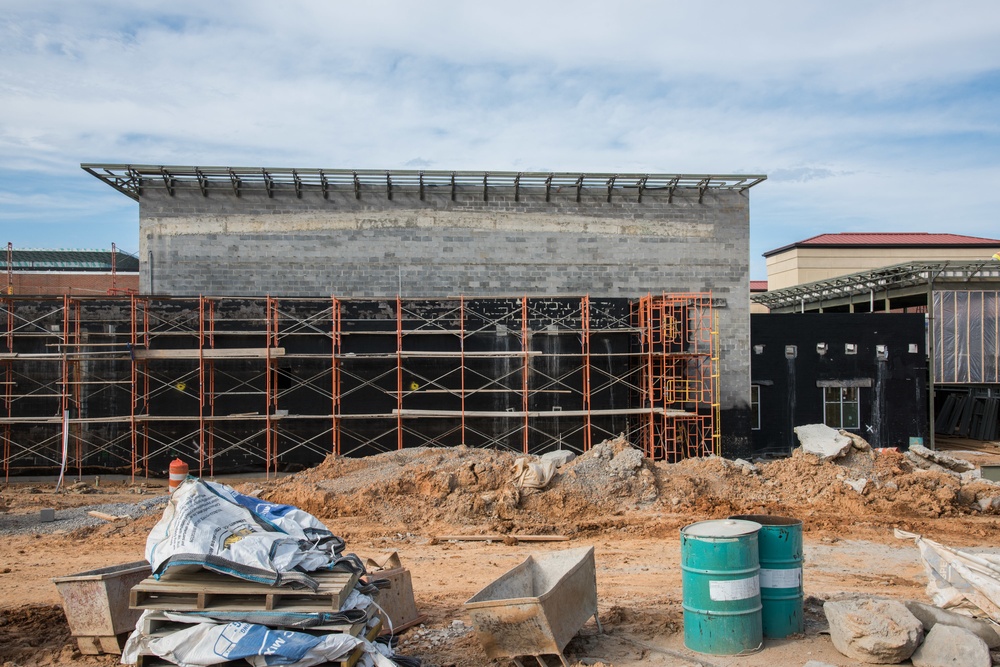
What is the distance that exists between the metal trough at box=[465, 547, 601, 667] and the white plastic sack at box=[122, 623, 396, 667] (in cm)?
94

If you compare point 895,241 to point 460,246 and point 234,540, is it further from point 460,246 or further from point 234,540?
point 234,540

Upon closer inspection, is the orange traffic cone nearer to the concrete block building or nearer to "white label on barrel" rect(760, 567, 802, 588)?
the concrete block building

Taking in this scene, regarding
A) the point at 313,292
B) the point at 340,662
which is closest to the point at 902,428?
the point at 313,292

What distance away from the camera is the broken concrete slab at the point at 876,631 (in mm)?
7441

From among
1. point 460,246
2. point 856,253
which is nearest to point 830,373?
point 460,246

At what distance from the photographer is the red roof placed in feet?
155

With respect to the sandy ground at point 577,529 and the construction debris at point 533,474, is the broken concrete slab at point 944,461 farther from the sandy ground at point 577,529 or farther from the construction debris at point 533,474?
the construction debris at point 533,474

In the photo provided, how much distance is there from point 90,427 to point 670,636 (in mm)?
17103

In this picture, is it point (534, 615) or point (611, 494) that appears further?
point (611, 494)

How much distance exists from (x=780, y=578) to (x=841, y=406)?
18.2 metres

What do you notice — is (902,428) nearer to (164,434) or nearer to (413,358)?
(413,358)

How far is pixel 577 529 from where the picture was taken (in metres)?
14.7

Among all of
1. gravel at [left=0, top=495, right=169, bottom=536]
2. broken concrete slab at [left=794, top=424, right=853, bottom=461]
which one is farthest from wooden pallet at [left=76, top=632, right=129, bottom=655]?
broken concrete slab at [left=794, top=424, right=853, bottom=461]

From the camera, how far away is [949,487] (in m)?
16.3
